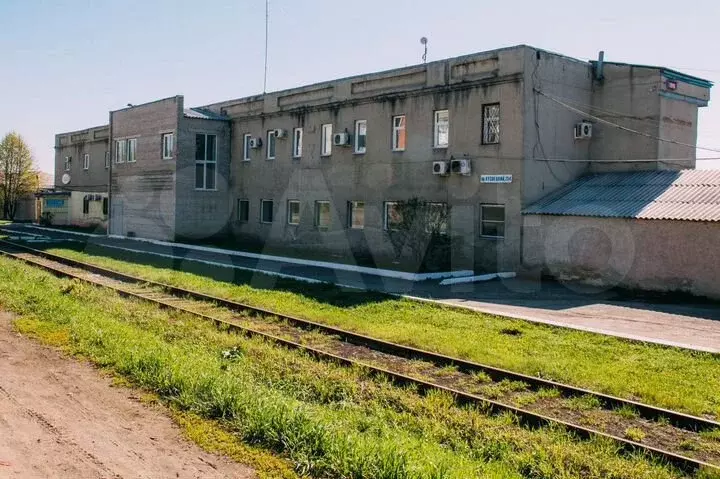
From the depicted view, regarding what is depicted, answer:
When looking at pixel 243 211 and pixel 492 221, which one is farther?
pixel 243 211

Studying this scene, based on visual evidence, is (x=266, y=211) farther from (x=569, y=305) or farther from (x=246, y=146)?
(x=569, y=305)

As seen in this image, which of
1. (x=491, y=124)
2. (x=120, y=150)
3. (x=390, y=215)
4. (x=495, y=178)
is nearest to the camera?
(x=495, y=178)

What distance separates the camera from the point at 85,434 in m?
6.32

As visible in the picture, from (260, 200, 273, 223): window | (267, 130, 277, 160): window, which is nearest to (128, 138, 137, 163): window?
(267, 130, 277, 160): window

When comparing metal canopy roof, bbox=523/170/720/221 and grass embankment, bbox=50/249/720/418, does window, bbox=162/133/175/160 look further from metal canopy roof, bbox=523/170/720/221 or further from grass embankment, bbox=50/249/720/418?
metal canopy roof, bbox=523/170/720/221

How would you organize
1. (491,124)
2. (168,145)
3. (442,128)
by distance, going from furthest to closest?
1. (168,145)
2. (442,128)
3. (491,124)

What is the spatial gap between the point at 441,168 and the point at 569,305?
7457 millimetres

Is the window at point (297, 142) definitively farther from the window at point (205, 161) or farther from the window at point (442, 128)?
the window at point (442, 128)

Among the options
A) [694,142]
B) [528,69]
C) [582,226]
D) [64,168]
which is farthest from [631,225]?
[64,168]

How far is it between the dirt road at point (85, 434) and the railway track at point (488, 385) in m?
3.16

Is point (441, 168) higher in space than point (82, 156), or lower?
lower

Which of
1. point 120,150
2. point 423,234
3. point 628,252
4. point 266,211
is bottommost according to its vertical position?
point 628,252

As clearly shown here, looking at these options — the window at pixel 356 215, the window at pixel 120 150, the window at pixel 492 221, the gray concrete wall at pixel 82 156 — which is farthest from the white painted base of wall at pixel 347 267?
the gray concrete wall at pixel 82 156

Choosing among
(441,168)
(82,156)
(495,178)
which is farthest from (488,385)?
(82,156)
